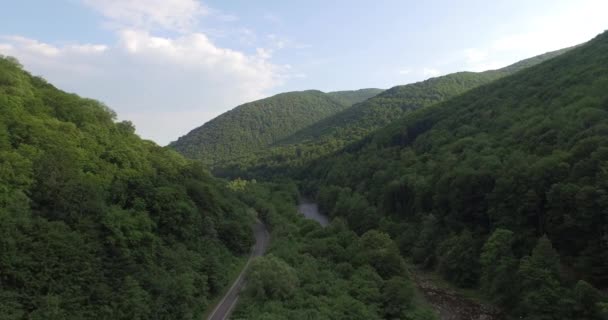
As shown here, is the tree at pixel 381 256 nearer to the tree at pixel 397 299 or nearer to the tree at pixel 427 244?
the tree at pixel 397 299

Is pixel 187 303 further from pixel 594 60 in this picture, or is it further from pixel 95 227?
pixel 594 60

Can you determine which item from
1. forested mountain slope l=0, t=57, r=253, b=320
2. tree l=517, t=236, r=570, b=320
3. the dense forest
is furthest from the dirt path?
forested mountain slope l=0, t=57, r=253, b=320

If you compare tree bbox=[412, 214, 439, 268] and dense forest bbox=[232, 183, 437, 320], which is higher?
dense forest bbox=[232, 183, 437, 320]

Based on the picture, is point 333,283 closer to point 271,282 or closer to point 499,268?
point 271,282

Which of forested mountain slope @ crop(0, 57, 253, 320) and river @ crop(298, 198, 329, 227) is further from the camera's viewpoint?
river @ crop(298, 198, 329, 227)

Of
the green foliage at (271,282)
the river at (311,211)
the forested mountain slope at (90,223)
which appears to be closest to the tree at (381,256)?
the green foliage at (271,282)

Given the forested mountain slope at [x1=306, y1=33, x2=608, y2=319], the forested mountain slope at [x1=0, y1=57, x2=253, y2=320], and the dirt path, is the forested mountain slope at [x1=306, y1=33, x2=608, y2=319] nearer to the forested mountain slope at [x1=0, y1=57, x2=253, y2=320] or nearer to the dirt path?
the dirt path
